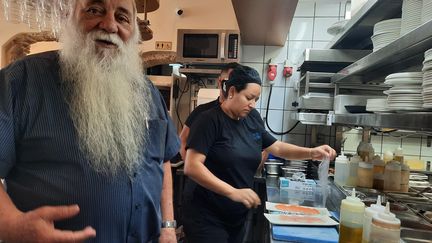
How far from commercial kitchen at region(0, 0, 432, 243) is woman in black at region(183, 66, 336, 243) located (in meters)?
0.30

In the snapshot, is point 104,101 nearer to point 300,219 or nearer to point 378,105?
point 300,219

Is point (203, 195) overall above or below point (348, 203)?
below

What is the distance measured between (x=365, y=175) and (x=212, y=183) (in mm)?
1145

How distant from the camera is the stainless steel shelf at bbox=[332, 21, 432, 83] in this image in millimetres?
1049

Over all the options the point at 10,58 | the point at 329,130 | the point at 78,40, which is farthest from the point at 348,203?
the point at 10,58

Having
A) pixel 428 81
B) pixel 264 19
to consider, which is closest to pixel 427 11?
pixel 428 81

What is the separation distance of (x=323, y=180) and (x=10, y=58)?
13.6 ft

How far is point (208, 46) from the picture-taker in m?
3.23

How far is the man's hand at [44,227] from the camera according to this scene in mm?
867

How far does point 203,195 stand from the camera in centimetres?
196

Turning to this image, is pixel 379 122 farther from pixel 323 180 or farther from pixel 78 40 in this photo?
pixel 78 40

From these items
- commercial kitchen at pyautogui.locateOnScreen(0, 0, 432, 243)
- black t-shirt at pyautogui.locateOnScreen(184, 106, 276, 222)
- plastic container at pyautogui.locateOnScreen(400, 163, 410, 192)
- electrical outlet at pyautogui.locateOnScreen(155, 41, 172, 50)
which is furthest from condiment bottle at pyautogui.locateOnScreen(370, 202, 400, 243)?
electrical outlet at pyautogui.locateOnScreen(155, 41, 172, 50)

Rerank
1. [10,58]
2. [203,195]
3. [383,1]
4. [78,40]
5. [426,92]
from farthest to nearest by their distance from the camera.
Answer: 1. [10,58]
2. [203,195]
3. [383,1]
4. [78,40]
5. [426,92]

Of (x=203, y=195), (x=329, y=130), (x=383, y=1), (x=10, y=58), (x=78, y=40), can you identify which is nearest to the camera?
(x=78, y=40)
